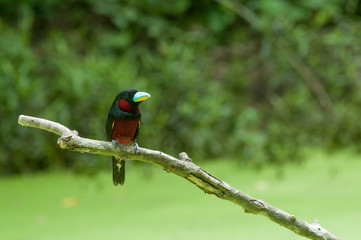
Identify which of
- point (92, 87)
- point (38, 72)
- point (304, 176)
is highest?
point (38, 72)

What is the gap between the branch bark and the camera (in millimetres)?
1432

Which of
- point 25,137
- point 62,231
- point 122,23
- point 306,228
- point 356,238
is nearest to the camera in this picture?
point 306,228

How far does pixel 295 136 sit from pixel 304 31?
1.27 m

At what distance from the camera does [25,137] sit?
4082 mm

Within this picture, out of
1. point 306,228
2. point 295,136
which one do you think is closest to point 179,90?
point 295,136

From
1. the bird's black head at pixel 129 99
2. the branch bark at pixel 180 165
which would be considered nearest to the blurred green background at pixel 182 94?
the branch bark at pixel 180 165

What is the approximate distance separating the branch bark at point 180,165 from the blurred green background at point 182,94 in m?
0.86

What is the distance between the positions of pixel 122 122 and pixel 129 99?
12cm

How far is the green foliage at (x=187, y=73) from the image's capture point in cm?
412

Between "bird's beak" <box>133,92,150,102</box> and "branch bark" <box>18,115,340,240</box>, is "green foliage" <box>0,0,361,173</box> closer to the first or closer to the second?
"branch bark" <box>18,115,340,240</box>

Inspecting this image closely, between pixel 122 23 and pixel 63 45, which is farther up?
pixel 122 23

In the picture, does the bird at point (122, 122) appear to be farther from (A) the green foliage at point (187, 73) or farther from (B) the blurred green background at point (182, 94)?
(A) the green foliage at point (187, 73)

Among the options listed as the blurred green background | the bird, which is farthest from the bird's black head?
the blurred green background

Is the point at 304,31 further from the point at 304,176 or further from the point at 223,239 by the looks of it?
the point at 223,239
